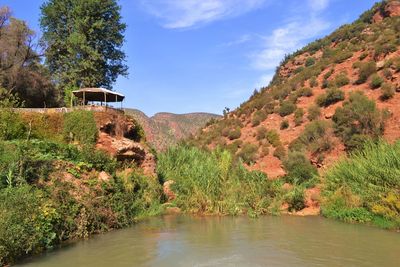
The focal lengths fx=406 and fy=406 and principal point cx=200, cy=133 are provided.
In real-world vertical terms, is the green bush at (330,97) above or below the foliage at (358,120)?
above

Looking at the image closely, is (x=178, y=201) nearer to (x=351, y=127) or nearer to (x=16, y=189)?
(x=16, y=189)

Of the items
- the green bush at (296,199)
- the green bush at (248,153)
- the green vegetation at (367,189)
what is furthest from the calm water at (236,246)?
the green bush at (248,153)

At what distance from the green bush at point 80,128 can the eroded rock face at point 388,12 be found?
4068 centimetres

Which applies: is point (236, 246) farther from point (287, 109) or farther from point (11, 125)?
point (287, 109)

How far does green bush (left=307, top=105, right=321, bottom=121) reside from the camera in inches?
1428

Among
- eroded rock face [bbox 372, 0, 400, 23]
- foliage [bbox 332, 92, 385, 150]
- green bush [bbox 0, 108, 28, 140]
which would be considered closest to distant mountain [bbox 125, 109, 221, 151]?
eroded rock face [bbox 372, 0, 400, 23]

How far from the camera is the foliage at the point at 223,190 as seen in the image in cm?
2092

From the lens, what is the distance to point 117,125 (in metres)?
24.3

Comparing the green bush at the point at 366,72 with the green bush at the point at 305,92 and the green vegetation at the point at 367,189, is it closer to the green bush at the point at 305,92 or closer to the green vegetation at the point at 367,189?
the green bush at the point at 305,92

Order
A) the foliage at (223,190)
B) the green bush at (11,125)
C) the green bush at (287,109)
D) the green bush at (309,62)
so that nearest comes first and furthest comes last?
the green bush at (11,125) < the foliage at (223,190) < the green bush at (287,109) < the green bush at (309,62)

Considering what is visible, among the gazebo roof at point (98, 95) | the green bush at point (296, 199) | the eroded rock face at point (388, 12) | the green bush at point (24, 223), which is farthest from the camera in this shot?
the eroded rock face at point (388, 12)

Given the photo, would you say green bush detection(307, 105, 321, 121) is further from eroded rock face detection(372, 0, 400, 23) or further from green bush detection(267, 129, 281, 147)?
eroded rock face detection(372, 0, 400, 23)

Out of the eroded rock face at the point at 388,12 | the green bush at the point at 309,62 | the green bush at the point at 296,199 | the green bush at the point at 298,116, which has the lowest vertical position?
the green bush at the point at 296,199

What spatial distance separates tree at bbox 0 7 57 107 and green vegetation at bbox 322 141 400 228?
77.3ft
